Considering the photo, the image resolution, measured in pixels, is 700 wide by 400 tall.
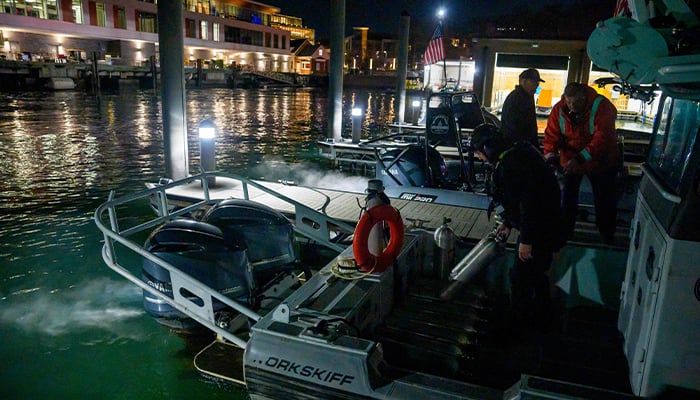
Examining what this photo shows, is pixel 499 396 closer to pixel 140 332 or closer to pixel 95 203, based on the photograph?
pixel 140 332

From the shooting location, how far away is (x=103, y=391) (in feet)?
16.2

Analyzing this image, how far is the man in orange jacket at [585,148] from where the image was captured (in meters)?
5.61

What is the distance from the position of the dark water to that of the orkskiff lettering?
75.2 inches

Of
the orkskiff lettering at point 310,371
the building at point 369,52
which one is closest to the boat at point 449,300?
the orkskiff lettering at point 310,371

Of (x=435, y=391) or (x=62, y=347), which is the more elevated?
(x=435, y=391)

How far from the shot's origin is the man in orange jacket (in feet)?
18.4

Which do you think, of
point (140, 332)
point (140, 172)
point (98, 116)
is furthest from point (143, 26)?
point (140, 332)

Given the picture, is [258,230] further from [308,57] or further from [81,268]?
[308,57]

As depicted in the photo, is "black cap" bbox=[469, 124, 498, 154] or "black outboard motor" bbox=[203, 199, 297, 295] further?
"black outboard motor" bbox=[203, 199, 297, 295]

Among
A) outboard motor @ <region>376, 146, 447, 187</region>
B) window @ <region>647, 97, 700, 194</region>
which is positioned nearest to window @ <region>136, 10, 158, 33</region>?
outboard motor @ <region>376, 146, 447, 187</region>

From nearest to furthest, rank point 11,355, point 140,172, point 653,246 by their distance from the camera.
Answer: point 653,246 → point 11,355 → point 140,172

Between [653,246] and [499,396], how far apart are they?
4.37ft

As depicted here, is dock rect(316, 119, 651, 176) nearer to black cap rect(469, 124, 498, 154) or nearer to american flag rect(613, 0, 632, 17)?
black cap rect(469, 124, 498, 154)

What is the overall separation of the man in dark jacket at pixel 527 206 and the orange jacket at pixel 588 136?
1.52m
